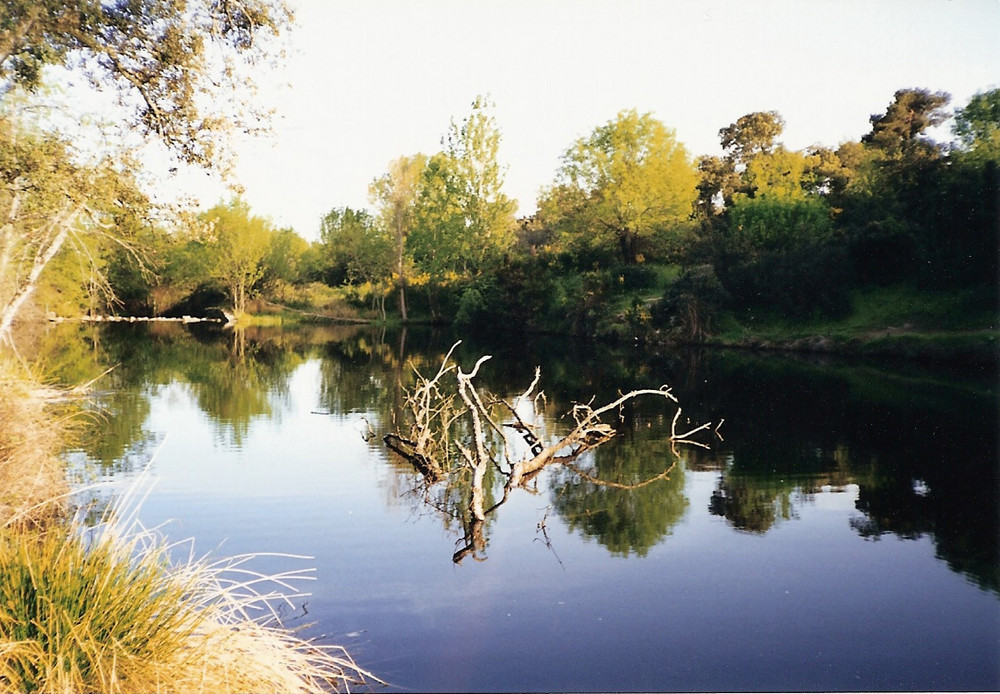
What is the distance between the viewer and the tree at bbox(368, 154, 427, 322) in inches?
1517

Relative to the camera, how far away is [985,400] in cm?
1547

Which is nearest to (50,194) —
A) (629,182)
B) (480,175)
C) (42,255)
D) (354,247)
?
(42,255)

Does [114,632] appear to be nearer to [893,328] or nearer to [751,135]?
[893,328]

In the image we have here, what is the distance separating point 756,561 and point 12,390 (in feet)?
23.5

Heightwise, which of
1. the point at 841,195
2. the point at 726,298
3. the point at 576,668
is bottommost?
the point at 576,668

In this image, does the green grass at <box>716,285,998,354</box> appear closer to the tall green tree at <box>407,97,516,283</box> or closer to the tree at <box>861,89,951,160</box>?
the tree at <box>861,89,951,160</box>

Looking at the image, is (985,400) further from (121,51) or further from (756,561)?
(121,51)

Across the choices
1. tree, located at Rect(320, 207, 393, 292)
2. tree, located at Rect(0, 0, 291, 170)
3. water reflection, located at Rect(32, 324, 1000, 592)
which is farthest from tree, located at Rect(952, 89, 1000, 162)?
tree, located at Rect(320, 207, 393, 292)

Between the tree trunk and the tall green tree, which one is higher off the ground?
the tall green tree

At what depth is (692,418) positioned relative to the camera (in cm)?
1411

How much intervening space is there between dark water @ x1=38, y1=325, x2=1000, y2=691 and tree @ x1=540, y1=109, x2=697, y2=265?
16.5 m

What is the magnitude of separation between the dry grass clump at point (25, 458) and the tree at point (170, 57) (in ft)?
9.68

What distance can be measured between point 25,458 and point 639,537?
17.3 ft

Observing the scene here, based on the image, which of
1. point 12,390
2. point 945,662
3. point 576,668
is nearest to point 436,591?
point 576,668
